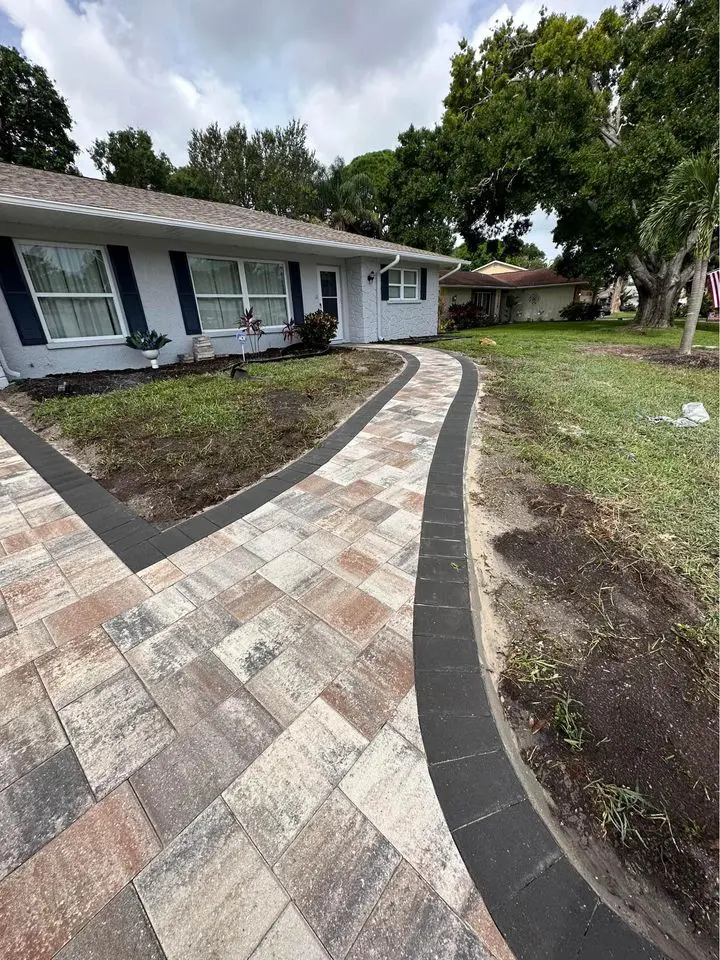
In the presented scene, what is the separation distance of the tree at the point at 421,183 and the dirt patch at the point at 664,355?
8705mm

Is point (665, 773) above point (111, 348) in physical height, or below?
below

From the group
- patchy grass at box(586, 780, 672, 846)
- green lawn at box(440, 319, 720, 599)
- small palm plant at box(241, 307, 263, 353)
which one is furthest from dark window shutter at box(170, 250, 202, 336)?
patchy grass at box(586, 780, 672, 846)

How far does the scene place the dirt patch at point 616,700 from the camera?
42.7 inches

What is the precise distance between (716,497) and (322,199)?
23832 millimetres

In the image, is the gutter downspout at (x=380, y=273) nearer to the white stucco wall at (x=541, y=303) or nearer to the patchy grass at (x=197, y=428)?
the patchy grass at (x=197, y=428)

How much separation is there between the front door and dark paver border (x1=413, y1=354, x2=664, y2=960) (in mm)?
9816

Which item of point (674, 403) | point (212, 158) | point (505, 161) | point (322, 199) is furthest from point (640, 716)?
point (212, 158)

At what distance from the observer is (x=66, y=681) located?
1.58 metres

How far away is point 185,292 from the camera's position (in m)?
7.49

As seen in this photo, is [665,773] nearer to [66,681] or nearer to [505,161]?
Result: [66,681]

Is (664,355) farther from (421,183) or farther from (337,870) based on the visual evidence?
(337,870)

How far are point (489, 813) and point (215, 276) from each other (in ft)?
30.3

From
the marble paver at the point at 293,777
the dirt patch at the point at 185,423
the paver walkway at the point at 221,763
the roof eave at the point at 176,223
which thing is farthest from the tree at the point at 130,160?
the marble paver at the point at 293,777

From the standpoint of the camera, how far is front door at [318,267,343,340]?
33.0 ft
